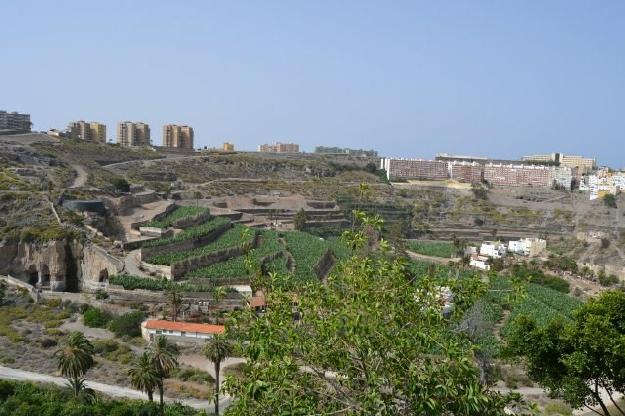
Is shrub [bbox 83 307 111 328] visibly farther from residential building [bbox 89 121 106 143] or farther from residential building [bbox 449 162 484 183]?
residential building [bbox 449 162 484 183]

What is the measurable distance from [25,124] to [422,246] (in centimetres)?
7699

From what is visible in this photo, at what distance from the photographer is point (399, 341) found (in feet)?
27.7

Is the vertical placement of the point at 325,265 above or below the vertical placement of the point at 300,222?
below

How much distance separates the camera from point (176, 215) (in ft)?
179

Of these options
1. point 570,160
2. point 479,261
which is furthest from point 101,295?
point 570,160

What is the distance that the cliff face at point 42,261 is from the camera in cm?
3919

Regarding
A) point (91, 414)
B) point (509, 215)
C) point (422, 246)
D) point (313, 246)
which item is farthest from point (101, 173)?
point (509, 215)

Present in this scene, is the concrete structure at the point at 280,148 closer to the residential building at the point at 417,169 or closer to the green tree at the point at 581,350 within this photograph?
the residential building at the point at 417,169

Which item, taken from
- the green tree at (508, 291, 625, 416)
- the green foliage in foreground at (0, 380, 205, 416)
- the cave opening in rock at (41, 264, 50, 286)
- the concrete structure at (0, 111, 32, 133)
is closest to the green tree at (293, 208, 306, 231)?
the cave opening in rock at (41, 264, 50, 286)

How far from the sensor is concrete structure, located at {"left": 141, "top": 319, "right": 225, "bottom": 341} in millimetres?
28391

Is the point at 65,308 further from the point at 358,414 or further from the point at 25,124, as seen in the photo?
the point at 25,124

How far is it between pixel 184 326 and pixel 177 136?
10345cm

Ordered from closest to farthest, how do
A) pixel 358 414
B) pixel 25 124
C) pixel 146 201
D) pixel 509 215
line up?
pixel 358 414, pixel 146 201, pixel 509 215, pixel 25 124

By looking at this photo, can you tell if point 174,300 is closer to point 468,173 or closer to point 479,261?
point 479,261
